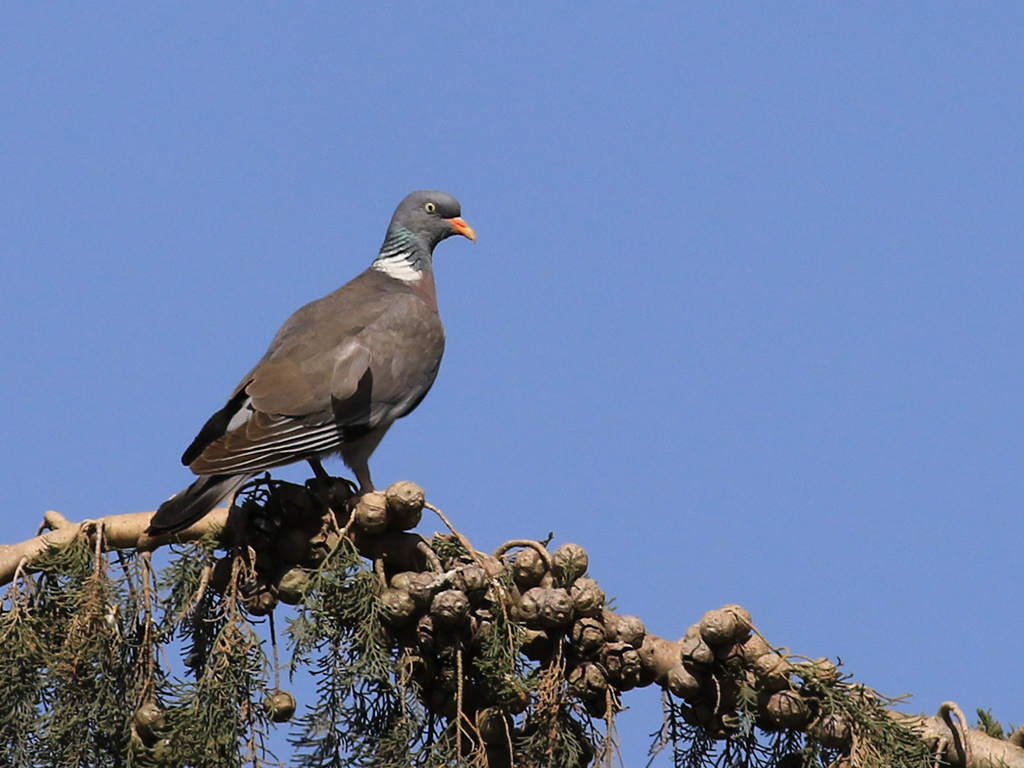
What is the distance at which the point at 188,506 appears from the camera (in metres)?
3.46

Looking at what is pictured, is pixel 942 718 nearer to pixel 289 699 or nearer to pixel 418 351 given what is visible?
pixel 289 699

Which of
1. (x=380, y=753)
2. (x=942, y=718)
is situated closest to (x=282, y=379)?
(x=380, y=753)

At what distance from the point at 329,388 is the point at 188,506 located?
113cm

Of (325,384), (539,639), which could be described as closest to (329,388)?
(325,384)

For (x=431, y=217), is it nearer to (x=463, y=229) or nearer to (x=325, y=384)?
(x=463, y=229)

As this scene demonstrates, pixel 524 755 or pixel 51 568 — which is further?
pixel 51 568

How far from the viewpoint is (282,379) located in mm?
4477

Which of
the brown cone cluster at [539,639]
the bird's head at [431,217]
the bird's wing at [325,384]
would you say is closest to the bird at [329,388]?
the bird's wing at [325,384]

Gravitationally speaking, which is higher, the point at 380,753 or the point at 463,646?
the point at 463,646

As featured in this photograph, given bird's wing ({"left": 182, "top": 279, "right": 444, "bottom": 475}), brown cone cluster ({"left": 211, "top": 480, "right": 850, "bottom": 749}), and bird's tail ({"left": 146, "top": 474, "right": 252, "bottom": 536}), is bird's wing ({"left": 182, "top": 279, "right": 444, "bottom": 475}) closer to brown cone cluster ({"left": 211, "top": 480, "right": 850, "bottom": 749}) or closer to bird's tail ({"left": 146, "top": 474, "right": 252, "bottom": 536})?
bird's tail ({"left": 146, "top": 474, "right": 252, "bottom": 536})

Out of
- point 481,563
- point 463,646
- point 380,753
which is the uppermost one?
point 481,563

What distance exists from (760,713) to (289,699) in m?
1.20

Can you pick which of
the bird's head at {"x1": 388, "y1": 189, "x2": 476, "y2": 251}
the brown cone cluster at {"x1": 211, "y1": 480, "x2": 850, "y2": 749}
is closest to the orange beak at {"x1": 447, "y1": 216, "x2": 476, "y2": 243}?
the bird's head at {"x1": 388, "y1": 189, "x2": 476, "y2": 251}

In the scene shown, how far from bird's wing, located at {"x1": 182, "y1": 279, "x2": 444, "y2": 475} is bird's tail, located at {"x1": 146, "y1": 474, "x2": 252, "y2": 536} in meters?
0.10
